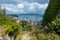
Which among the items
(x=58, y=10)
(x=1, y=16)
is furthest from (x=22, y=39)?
(x=58, y=10)

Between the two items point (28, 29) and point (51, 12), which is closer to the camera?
point (28, 29)

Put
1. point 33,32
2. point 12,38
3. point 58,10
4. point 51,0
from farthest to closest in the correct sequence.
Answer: point 51,0, point 58,10, point 33,32, point 12,38

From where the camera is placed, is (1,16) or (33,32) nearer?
(1,16)

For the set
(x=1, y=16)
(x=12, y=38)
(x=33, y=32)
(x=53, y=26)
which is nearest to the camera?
(x=12, y=38)

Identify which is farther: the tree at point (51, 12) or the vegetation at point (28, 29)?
the tree at point (51, 12)

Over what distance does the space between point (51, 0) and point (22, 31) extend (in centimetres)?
556

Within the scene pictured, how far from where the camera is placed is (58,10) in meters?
13.4

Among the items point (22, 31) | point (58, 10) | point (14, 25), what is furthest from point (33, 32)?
point (58, 10)

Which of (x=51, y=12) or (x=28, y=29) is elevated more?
(x=28, y=29)

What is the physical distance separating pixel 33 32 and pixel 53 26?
1952mm

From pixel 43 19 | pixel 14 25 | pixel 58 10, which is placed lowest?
pixel 43 19

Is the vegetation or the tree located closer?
the vegetation

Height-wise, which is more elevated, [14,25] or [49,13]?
[14,25]

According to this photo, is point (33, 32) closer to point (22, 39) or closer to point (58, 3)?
point (22, 39)
